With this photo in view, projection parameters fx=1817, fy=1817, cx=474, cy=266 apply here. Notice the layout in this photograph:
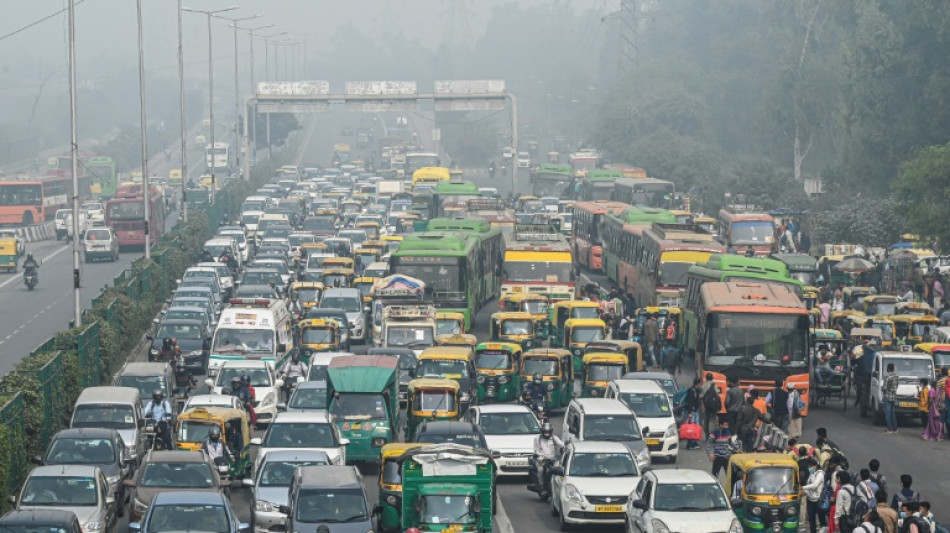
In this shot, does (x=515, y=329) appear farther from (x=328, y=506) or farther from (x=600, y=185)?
(x=600, y=185)

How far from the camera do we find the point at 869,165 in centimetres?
9244

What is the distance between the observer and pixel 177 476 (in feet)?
88.7

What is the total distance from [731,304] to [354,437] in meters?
9.66

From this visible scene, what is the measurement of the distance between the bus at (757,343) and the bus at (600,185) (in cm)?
5491

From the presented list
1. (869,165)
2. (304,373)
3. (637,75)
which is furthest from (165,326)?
(637,75)

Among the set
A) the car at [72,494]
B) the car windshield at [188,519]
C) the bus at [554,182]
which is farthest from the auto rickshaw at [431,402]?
the bus at [554,182]

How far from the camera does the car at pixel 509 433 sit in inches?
1256

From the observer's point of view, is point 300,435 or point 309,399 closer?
point 300,435

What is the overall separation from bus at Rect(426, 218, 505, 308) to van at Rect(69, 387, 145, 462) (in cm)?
2539

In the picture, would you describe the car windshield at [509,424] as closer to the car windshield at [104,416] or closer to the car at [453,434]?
the car at [453,434]

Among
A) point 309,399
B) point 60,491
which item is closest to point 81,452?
point 60,491

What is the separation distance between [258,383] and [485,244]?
2153 centimetres

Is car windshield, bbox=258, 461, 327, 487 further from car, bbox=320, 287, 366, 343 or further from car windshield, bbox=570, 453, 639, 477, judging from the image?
car, bbox=320, 287, 366, 343

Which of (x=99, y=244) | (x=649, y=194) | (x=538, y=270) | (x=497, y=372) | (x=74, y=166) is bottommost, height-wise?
(x=99, y=244)
